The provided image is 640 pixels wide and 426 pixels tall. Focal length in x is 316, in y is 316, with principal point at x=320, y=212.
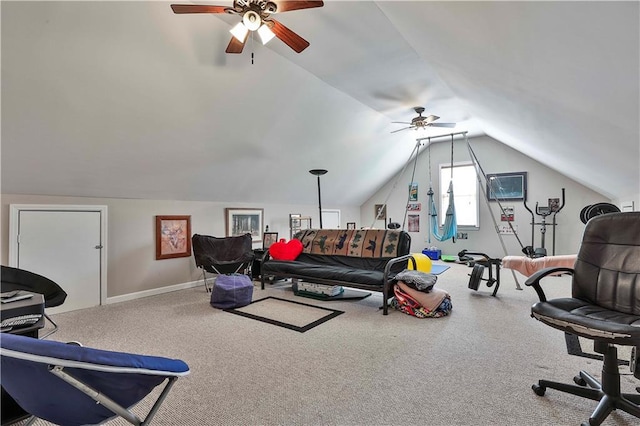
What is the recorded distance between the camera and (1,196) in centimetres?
355

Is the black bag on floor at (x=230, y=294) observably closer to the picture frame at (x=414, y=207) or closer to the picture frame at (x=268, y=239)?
the picture frame at (x=268, y=239)

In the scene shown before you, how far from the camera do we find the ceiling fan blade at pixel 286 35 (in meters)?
2.51

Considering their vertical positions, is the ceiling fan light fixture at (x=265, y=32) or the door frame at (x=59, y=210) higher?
the ceiling fan light fixture at (x=265, y=32)

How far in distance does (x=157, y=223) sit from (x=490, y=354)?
4658mm

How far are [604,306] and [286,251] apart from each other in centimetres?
396

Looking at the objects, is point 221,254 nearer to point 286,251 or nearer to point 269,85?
point 286,251

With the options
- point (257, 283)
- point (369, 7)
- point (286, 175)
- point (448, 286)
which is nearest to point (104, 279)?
point (257, 283)

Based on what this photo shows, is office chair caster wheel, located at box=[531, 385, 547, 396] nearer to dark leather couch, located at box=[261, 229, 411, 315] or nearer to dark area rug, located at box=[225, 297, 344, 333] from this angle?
dark leather couch, located at box=[261, 229, 411, 315]

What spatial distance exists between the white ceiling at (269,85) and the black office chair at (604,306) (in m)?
0.86

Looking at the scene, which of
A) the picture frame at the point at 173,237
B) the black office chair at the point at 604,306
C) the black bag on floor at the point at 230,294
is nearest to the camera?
the black office chair at the point at 604,306

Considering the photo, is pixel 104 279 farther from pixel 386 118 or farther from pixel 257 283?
pixel 386 118

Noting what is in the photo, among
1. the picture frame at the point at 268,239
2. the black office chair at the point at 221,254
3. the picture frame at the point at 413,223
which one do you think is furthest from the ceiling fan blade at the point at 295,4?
the picture frame at the point at 413,223

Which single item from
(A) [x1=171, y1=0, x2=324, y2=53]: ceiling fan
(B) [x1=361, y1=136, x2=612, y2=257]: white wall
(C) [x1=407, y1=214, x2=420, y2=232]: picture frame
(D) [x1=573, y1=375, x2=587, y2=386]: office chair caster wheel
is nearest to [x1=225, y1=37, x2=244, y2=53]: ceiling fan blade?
(A) [x1=171, y1=0, x2=324, y2=53]: ceiling fan

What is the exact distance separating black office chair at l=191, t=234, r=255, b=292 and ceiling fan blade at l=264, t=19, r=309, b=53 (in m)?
3.25
